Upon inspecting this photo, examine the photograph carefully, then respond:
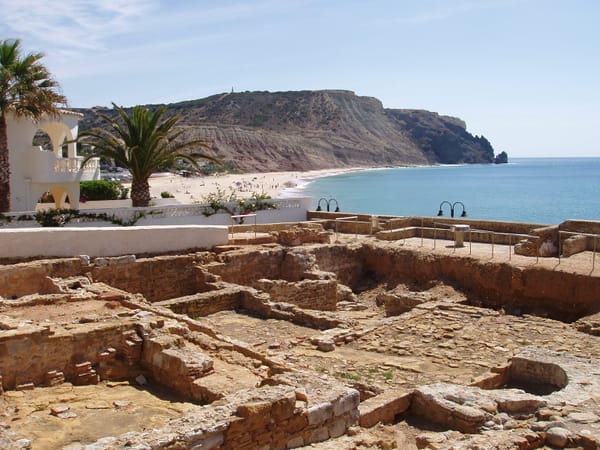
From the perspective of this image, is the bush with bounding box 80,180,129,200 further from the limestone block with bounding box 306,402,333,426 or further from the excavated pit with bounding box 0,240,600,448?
the limestone block with bounding box 306,402,333,426

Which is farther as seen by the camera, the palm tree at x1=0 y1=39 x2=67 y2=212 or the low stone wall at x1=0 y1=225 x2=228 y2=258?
the palm tree at x1=0 y1=39 x2=67 y2=212

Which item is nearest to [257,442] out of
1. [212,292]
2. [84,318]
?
[84,318]

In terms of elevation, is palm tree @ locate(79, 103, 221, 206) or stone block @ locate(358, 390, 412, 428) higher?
palm tree @ locate(79, 103, 221, 206)

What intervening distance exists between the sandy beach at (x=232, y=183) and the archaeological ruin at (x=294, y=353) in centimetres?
4805

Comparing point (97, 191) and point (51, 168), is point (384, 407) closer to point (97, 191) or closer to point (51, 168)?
point (51, 168)

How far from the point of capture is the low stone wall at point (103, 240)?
51.0ft

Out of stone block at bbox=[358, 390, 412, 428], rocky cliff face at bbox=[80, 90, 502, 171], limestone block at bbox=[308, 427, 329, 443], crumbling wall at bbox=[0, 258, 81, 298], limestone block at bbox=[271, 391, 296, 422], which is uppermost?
rocky cliff face at bbox=[80, 90, 502, 171]

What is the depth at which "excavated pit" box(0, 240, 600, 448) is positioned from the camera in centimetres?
767

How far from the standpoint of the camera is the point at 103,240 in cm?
1670

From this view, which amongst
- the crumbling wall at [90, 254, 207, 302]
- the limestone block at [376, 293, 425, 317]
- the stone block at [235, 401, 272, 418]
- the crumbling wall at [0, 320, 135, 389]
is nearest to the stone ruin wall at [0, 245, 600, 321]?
the crumbling wall at [90, 254, 207, 302]

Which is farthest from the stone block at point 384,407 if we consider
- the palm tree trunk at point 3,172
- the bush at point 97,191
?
the bush at point 97,191

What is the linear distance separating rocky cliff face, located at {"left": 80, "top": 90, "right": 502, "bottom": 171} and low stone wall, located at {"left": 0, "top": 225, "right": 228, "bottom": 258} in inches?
3830

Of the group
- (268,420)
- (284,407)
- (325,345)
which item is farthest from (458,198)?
(268,420)

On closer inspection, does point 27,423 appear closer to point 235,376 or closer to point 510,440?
point 235,376
